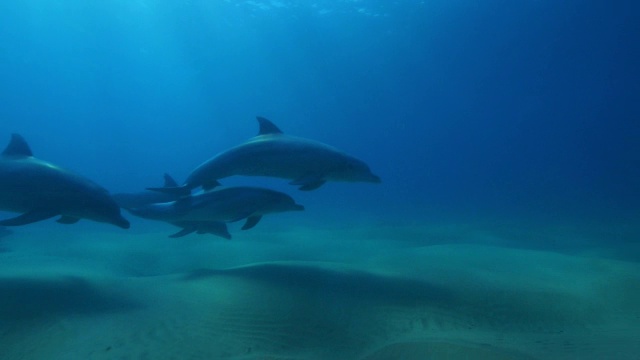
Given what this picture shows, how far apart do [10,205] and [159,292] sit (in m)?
2.33

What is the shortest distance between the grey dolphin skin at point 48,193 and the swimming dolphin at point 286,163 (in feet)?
4.37

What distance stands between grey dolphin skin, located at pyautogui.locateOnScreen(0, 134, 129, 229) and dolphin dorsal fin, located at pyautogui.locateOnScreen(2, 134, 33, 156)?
154 millimetres

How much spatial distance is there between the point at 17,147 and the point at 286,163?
3898 millimetres

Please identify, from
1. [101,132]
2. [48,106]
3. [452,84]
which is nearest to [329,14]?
[452,84]

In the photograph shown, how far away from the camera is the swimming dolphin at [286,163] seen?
7344 millimetres

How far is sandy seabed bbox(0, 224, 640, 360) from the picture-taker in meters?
4.22

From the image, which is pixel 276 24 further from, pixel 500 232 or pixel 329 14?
pixel 500 232

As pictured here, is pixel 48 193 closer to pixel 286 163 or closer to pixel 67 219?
pixel 67 219

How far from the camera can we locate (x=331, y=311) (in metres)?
5.13

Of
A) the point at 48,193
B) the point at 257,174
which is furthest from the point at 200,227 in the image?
the point at 48,193

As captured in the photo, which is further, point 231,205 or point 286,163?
point 286,163

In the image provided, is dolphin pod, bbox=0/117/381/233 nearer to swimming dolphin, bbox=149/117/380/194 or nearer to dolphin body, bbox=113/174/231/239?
swimming dolphin, bbox=149/117/380/194

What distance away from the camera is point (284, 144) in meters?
7.43

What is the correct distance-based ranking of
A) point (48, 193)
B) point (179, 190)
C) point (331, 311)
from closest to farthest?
1. point (331, 311)
2. point (48, 193)
3. point (179, 190)
